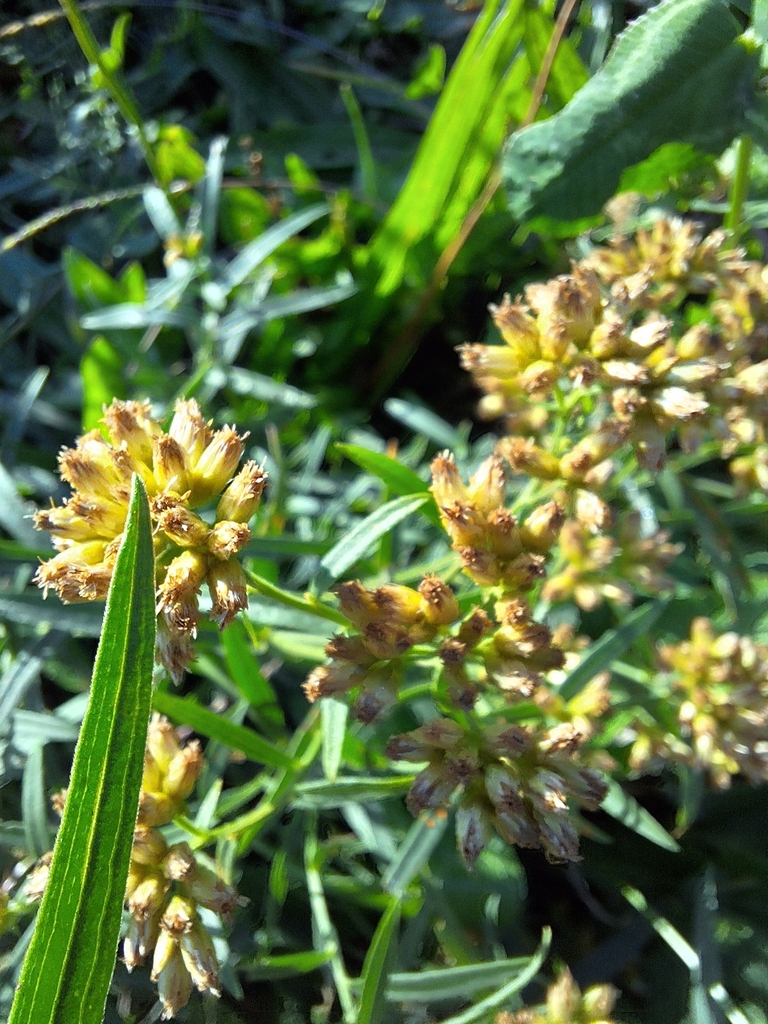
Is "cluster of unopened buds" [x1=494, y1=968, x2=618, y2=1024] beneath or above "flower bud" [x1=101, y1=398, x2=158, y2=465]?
beneath

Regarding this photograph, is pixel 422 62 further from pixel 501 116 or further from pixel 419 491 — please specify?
pixel 419 491

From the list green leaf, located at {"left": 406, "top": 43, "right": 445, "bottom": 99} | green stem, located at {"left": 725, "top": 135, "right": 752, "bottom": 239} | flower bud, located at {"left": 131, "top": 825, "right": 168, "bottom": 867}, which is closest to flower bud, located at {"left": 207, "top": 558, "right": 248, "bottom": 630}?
flower bud, located at {"left": 131, "top": 825, "right": 168, "bottom": 867}

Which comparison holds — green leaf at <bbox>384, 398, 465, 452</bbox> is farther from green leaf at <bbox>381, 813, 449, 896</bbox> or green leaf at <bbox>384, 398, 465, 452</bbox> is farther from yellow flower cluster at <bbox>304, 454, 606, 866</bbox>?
green leaf at <bbox>381, 813, 449, 896</bbox>

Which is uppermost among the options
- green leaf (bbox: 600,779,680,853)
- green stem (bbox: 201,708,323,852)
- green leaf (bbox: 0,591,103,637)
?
green leaf (bbox: 0,591,103,637)

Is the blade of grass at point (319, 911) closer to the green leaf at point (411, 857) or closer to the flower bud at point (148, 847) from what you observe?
the green leaf at point (411, 857)

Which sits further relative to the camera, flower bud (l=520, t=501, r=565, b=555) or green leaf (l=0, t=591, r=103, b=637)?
green leaf (l=0, t=591, r=103, b=637)

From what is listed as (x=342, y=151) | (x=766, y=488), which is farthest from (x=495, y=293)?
(x=766, y=488)
